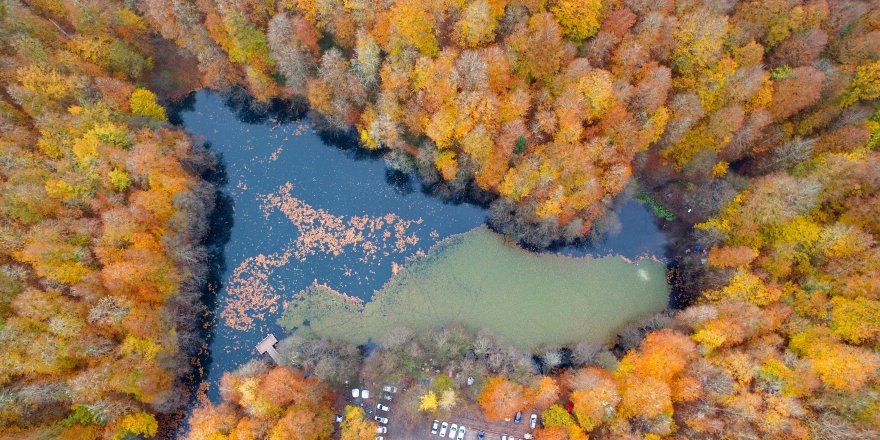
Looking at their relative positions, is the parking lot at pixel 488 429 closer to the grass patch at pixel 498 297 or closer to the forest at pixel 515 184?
the forest at pixel 515 184

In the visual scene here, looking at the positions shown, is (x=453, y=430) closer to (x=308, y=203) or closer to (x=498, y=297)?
(x=498, y=297)

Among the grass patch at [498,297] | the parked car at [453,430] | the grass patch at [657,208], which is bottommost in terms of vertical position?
the parked car at [453,430]

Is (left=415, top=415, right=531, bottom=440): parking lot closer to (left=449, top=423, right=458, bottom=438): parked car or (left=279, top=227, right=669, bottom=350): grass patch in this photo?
(left=449, top=423, right=458, bottom=438): parked car

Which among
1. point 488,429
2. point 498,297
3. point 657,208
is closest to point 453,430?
point 488,429

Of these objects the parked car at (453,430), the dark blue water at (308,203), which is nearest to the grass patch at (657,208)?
the dark blue water at (308,203)

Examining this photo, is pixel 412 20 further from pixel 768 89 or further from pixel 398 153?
pixel 768 89

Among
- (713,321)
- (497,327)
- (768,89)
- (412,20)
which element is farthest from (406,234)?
(768,89)
